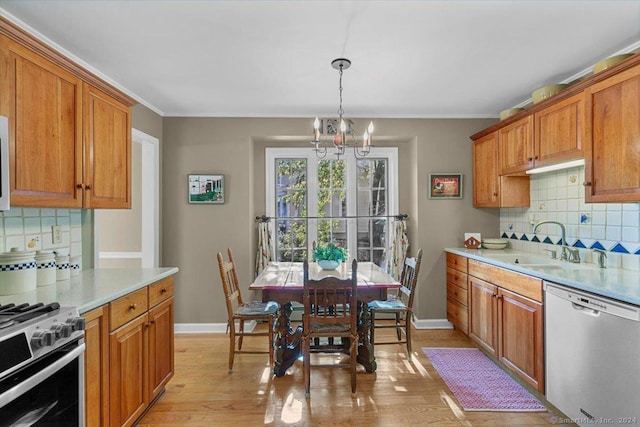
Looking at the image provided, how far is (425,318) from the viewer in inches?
155

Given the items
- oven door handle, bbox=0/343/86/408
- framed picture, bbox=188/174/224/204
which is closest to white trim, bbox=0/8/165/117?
framed picture, bbox=188/174/224/204

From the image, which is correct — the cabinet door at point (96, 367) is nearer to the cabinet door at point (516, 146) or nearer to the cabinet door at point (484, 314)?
the cabinet door at point (484, 314)

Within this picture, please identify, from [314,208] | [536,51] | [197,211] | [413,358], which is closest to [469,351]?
[413,358]

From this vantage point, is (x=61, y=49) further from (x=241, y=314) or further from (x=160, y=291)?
(x=241, y=314)

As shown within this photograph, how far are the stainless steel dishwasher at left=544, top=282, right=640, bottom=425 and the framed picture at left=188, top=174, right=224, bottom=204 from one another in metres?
3.20

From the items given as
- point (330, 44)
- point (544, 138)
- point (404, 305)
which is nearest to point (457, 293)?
point (404, 305)

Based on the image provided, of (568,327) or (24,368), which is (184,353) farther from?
(568,327)

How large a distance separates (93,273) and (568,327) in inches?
122

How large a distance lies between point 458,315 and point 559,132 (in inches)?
78.6

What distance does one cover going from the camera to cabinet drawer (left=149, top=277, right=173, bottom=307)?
222 cm

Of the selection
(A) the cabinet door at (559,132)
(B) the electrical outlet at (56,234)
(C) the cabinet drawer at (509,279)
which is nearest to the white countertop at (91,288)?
(B) the electrical outlet at (56,234)

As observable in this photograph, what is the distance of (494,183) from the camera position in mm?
3543

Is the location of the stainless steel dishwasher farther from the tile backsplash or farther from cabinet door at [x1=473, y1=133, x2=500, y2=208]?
the tile backsplash

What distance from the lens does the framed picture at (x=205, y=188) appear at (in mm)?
3861
